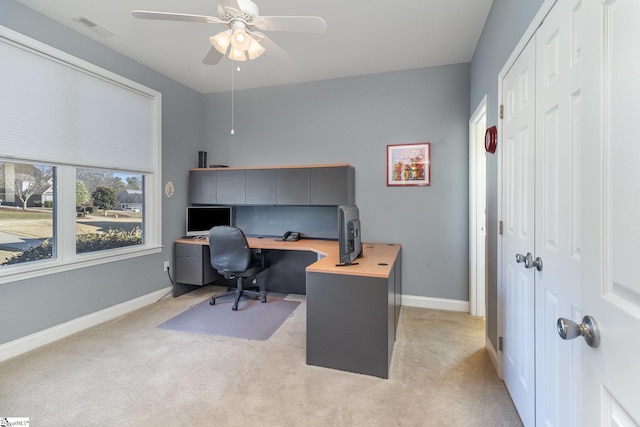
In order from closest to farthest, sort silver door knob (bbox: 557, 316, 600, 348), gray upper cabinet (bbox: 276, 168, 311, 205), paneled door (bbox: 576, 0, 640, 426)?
paneled door (bbox: 576, 0, 640, 426) → silver door knob (bbox: 557, 316, 600, 348) → gray upper cabinet (bbox: 276, 168, 311, 205)

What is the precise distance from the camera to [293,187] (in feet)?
11.6

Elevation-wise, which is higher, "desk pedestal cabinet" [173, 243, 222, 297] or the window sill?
the window sill

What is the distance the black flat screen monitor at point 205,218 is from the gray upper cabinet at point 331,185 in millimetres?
1358

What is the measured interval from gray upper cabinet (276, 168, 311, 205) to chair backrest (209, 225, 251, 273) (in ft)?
2.44

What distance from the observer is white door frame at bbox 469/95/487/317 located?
120 inches

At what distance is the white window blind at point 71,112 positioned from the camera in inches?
89.7

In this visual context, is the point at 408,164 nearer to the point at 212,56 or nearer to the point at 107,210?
the point at 212,56

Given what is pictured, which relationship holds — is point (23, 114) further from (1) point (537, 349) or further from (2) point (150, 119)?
(1) point (537, 349)

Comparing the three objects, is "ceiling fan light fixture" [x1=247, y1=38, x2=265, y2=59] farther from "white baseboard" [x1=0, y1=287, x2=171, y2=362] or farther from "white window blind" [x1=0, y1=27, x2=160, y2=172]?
"white baseboard" [x1=0, y1=287, x2=171, y2=362]

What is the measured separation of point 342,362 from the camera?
6.91ft

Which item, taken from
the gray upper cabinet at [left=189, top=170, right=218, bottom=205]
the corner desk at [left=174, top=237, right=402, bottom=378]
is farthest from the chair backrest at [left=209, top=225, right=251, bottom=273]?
the corner desk at [left=174, top=237, right=402, bottom=378]

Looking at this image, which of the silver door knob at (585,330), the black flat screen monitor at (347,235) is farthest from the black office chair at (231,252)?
the silver door knob at (585,330)

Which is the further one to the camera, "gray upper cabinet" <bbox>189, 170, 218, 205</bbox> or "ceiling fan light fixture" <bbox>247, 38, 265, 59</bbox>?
"gray upper cabinet" <bbox>189, 170, 218, 205</bbox>

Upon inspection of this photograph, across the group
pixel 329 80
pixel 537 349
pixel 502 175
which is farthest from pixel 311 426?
pixel 329 80
